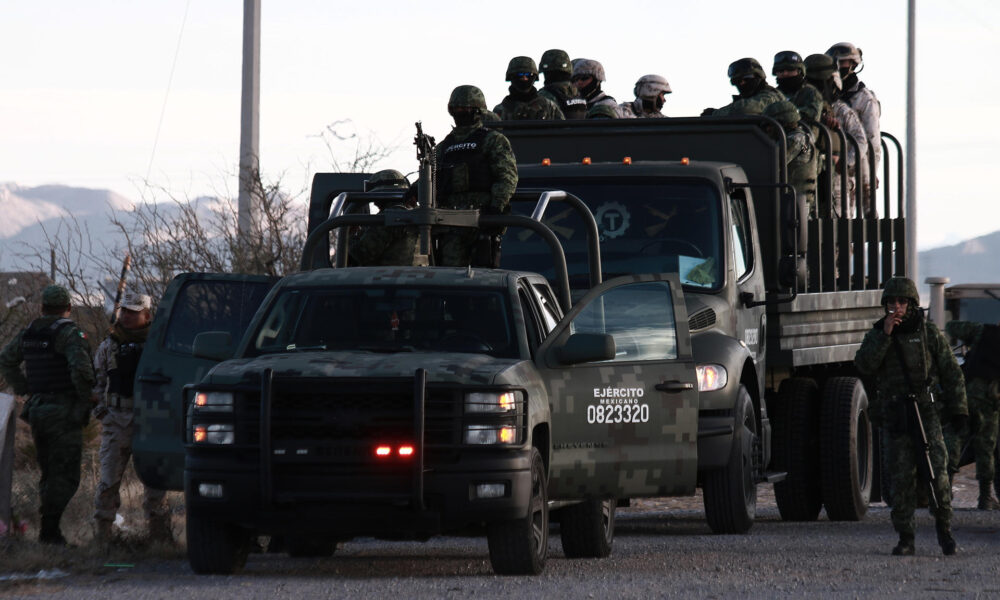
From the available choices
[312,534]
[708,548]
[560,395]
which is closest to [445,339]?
[560,395]

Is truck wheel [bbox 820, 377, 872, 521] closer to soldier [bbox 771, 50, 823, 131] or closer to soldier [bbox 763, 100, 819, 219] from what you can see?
soldier [bbox 763, 100, 819, 219]

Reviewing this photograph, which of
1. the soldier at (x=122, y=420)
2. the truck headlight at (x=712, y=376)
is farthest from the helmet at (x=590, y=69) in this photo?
the soldier at (x=122, y=420)

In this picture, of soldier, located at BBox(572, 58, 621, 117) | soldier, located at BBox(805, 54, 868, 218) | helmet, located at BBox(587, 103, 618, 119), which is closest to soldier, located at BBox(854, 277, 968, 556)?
soldier, located at BBox(805, 54, 868, 218)

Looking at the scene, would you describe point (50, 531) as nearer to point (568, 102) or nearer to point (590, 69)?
point (568, 102)

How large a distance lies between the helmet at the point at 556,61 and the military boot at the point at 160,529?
6.39 meters

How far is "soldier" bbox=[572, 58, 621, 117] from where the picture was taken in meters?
16.9

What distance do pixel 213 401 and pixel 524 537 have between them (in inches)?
67.6

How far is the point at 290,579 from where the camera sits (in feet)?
30.8

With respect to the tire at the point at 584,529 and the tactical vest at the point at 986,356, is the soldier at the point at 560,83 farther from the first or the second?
the tire at the point at 584,529

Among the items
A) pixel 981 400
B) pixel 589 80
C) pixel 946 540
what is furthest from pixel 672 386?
pixel 589 80

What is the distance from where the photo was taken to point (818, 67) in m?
16.2

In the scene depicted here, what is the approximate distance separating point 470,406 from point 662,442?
1.67 m

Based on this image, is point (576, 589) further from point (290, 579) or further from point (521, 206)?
point (521, 206)

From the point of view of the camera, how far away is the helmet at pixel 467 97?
1203cm
